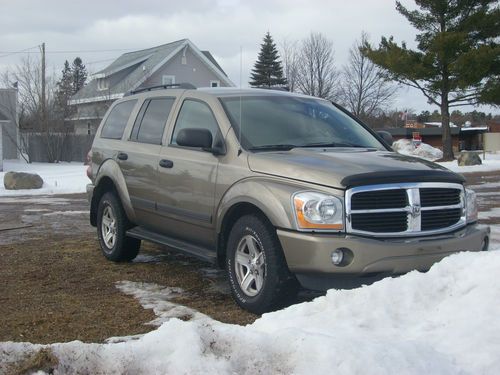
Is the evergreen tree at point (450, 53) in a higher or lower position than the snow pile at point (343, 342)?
higher

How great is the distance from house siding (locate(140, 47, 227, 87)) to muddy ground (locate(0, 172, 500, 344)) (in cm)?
3283

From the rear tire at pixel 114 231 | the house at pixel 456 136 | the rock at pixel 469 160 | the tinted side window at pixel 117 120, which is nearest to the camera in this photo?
the rear tire at pixel 114 231

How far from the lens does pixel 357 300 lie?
13.0ft

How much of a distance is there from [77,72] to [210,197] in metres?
104

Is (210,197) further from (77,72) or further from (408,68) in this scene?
(77,72)

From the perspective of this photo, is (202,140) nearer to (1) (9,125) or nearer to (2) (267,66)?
(1) (9,125)

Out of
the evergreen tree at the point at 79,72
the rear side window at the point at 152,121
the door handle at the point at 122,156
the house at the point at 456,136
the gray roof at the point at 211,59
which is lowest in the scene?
the door handle at the point at 122,156

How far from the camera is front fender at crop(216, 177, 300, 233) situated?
461 centimetres

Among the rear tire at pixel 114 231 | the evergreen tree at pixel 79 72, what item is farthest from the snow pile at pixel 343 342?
the evergreen tree at pixel 79 72

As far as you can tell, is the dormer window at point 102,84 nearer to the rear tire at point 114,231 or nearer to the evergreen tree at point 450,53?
the evergreen tree at point 450,53

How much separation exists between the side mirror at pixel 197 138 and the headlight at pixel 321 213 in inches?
52.5

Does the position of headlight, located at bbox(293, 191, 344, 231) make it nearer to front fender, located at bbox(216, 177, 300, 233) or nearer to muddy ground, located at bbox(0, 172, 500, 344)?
front fender, located at bbox(216, 177, 300, 233)

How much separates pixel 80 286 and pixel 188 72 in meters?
38.3

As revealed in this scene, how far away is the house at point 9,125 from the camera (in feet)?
121
